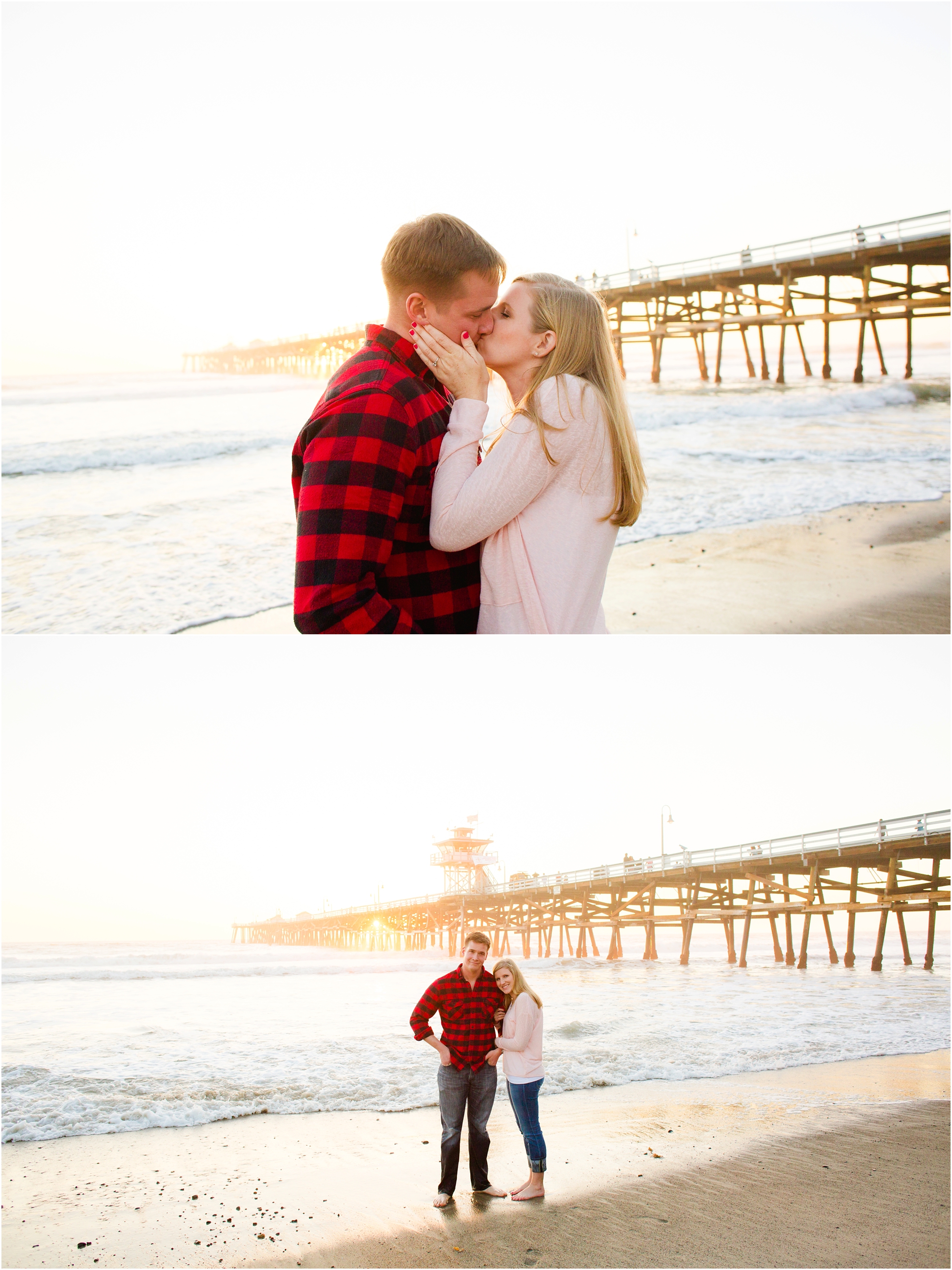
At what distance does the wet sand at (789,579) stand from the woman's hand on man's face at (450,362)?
4.16m

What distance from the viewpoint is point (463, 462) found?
1.43 meters

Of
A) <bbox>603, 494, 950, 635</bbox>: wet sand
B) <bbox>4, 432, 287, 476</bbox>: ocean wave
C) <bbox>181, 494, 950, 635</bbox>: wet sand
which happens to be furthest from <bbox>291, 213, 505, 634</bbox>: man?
<bbox>4, 432, 287, 476</bbox>: ocean wave

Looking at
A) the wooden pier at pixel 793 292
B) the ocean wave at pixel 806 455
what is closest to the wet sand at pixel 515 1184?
the ocean wave at pixel 806 455

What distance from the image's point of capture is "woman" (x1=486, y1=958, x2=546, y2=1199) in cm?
273

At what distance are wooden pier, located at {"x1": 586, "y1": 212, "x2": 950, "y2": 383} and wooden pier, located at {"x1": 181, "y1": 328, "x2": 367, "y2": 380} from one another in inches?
118

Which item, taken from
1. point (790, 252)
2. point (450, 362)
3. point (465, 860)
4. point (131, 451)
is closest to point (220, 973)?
point (465, 860)

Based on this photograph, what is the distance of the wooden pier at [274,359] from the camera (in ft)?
32.8

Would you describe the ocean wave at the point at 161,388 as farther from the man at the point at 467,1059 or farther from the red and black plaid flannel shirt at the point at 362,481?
the red and black plaid flannel shirt at the point at 362,481

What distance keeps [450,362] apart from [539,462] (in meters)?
0.22

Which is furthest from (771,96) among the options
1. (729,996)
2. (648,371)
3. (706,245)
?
(729,996)

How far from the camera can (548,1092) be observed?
11.6 ft

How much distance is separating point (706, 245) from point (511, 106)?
5.01 metres

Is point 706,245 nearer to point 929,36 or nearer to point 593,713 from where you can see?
point 929,36

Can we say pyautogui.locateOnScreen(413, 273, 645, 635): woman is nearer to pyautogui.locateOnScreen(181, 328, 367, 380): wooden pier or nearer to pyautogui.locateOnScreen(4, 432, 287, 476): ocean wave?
pyautogui.locateOnScreen(181, 328, 367, 380): wooden pier
